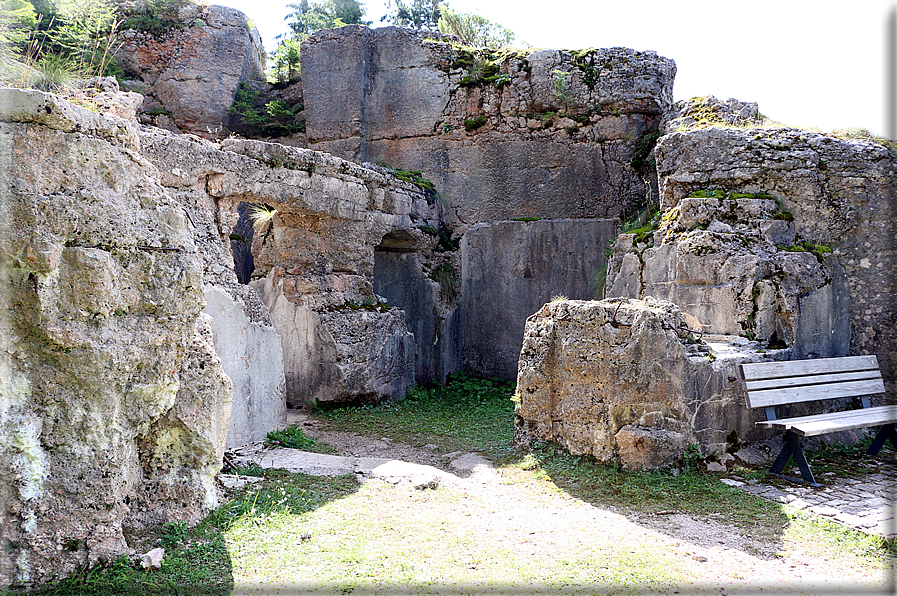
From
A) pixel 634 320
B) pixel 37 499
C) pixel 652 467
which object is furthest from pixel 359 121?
pixel 37 499

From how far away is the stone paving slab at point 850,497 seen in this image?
414 cm

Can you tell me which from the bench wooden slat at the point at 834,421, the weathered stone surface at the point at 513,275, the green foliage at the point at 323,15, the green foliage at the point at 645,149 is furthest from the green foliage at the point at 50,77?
the green foliage at the point at 323,15

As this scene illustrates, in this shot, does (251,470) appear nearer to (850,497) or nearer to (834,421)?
(850,497)

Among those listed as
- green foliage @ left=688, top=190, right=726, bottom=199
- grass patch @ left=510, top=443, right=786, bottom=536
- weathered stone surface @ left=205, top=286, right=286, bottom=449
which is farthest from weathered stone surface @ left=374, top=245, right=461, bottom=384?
grass patch @ left=510, top=443, right=786, bottom=536

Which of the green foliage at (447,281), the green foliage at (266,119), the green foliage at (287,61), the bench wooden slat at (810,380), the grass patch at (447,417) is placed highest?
the green foliage at (287,61)

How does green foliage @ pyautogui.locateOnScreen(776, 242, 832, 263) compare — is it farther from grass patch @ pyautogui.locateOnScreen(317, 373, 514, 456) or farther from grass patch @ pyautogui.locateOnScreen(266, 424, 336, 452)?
grass patch @ pyautogui.locateOnScreen(266, 424, 336, 452)

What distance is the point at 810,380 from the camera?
562cm

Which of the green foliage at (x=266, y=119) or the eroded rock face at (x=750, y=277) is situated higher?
the green foliage at (x=266, y=119)

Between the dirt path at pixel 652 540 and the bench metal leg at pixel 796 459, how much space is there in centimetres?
116

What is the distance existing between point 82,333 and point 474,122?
29.9 ft

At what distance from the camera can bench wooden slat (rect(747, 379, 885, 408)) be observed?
203 inches

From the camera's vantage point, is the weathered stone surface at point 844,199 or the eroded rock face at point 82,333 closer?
the eroded rock face at point 82,333

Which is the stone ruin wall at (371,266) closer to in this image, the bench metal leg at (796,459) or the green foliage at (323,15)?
the bench metal leg at (796,459)

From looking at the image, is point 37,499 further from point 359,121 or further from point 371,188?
point 359,121
